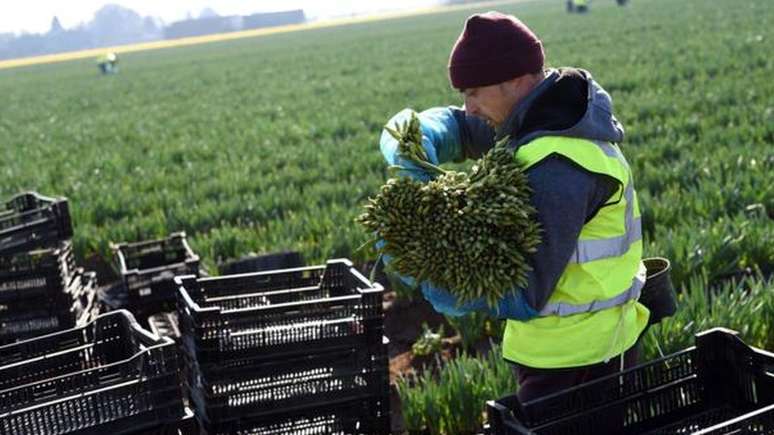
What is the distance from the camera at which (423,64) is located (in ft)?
86.7

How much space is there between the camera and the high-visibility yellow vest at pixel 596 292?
2324 mm

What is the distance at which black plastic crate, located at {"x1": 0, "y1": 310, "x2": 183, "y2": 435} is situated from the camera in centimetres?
221

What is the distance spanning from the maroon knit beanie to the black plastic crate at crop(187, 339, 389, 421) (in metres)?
0.89

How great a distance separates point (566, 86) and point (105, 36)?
173 meters

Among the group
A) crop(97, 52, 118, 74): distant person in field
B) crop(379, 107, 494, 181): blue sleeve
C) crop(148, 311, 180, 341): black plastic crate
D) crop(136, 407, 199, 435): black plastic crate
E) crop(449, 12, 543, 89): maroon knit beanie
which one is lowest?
crop(97, 52, 118, 74): distant person in field

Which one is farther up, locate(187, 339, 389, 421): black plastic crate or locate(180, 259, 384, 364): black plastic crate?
locate(180, 259, 384, 364): black plastic crate

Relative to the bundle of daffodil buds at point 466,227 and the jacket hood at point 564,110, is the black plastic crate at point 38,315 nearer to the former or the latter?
the bundle of daffodil buds at point 466,227

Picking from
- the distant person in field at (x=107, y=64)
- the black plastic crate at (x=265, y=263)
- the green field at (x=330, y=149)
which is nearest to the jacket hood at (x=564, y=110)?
the black plastic crate at (x=265, y=263)

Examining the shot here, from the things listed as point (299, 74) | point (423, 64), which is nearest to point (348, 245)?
point (423, 64)

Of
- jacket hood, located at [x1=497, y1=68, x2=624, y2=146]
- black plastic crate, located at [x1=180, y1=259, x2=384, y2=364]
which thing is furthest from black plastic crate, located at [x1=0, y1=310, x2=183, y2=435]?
jacket hood, located at [x1=497, y1=68, x2=624, y2=146]

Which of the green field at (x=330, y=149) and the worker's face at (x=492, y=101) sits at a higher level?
the worker's face at (x=492, y=101)

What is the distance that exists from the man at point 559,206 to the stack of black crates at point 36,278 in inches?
80.2

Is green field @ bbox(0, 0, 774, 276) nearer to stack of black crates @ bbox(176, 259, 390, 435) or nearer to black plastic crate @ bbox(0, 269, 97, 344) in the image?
black plastic crate @ bbox(0, 269, 97, 344)

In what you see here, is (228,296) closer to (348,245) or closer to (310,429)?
(310,429)
